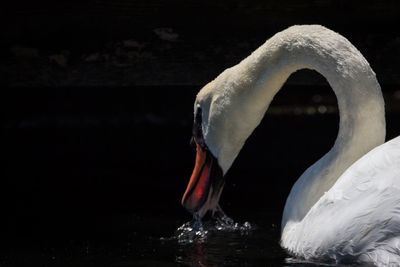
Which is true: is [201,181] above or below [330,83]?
below

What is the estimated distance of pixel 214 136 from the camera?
6430 mm

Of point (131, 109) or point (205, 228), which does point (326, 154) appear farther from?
point (131, 109)

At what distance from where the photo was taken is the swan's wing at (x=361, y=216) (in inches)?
209

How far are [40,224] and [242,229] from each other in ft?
3.45

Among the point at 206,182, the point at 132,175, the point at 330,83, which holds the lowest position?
the point at 132,175

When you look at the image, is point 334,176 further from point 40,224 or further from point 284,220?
point 40,224

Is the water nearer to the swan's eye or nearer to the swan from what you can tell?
the swan

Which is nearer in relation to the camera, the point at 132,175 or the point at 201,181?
the point at 201,181

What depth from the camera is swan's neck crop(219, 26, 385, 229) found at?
594 cm

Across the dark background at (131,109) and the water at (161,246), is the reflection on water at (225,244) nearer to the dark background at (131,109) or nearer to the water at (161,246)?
the water at (161,246)

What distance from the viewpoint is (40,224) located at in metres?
6.76

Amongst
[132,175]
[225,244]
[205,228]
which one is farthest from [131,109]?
[225,244]

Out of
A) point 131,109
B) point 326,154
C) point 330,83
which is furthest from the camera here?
point 131,109

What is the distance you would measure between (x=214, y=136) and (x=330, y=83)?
67cm
